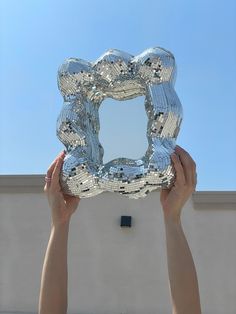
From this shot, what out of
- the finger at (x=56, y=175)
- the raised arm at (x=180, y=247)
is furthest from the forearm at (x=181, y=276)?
the finger at (x=56, y=175)

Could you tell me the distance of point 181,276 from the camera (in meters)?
2.00

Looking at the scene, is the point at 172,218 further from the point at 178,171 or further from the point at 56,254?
the point at 56,254

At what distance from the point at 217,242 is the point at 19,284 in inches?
83.1

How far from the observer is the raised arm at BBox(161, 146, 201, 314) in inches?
77.5

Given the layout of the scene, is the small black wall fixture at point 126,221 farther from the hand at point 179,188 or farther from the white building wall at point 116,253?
the hand at point 179,188

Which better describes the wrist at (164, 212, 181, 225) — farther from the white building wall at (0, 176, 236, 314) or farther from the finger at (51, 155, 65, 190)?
the white building wall at (0, 176, 236, 314)

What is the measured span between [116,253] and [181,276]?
405 centimetres

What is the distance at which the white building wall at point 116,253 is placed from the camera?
5887 mm

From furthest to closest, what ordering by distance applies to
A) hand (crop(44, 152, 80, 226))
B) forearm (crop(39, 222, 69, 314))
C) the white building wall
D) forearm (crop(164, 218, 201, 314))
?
the white building wall < hand (crop(44, 152, 80, 226)) < forearm (crop(39, 222, 69, 314)) < forearm (crop(164, 218, 201, 314))

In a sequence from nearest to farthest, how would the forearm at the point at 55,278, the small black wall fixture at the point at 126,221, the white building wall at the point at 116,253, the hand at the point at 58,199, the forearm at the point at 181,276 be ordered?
the forearm at the point at 181,276 < the forearm at the point at 55,278 < the hand at the point at 58,199 < the white building wall at the point at 116,253 < the small black wall fixture at the point at 126,221

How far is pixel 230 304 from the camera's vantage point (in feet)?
19.1

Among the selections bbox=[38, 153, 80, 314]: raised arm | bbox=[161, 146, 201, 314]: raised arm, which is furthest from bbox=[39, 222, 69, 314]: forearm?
bbox=[161, 146, 201, 314]: raised arm

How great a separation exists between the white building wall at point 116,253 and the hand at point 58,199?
12.0 feet

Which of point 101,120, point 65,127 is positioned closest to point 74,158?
point 65,127
